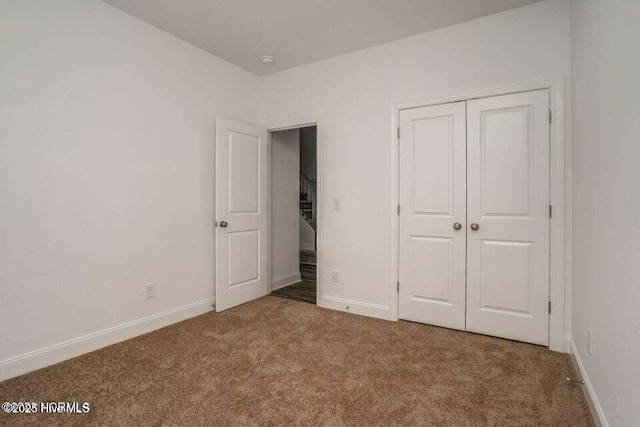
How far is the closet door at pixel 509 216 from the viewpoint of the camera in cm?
255

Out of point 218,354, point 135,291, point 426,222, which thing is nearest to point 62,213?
point 135,291

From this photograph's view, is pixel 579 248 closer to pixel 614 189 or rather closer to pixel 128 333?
pixel 614 189

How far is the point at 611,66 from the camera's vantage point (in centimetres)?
147

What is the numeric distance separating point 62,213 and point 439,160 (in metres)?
3.01

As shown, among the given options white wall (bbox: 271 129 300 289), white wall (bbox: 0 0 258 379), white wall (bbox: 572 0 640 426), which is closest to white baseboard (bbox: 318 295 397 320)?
white wall (bbox: 271 129 300 289)

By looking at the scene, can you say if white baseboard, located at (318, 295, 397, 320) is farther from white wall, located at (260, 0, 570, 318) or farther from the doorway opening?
the doorway opening

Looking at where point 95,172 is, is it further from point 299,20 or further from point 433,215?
point 433,215

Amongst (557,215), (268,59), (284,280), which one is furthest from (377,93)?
(284,280)

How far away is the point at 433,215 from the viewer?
2994 mm

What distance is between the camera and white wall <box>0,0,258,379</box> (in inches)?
84.6

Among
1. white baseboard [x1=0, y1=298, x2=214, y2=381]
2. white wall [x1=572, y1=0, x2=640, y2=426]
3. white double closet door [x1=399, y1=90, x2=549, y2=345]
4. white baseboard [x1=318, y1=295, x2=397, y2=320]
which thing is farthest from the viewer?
white baseboard [x1=318, y1=295, x2=397, y2=320]

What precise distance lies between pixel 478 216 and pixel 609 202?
1307 millimetres

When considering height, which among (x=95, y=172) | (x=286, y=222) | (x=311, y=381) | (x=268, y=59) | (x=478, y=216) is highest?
(x=268, y=59)

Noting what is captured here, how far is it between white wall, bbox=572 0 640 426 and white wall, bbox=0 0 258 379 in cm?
313
